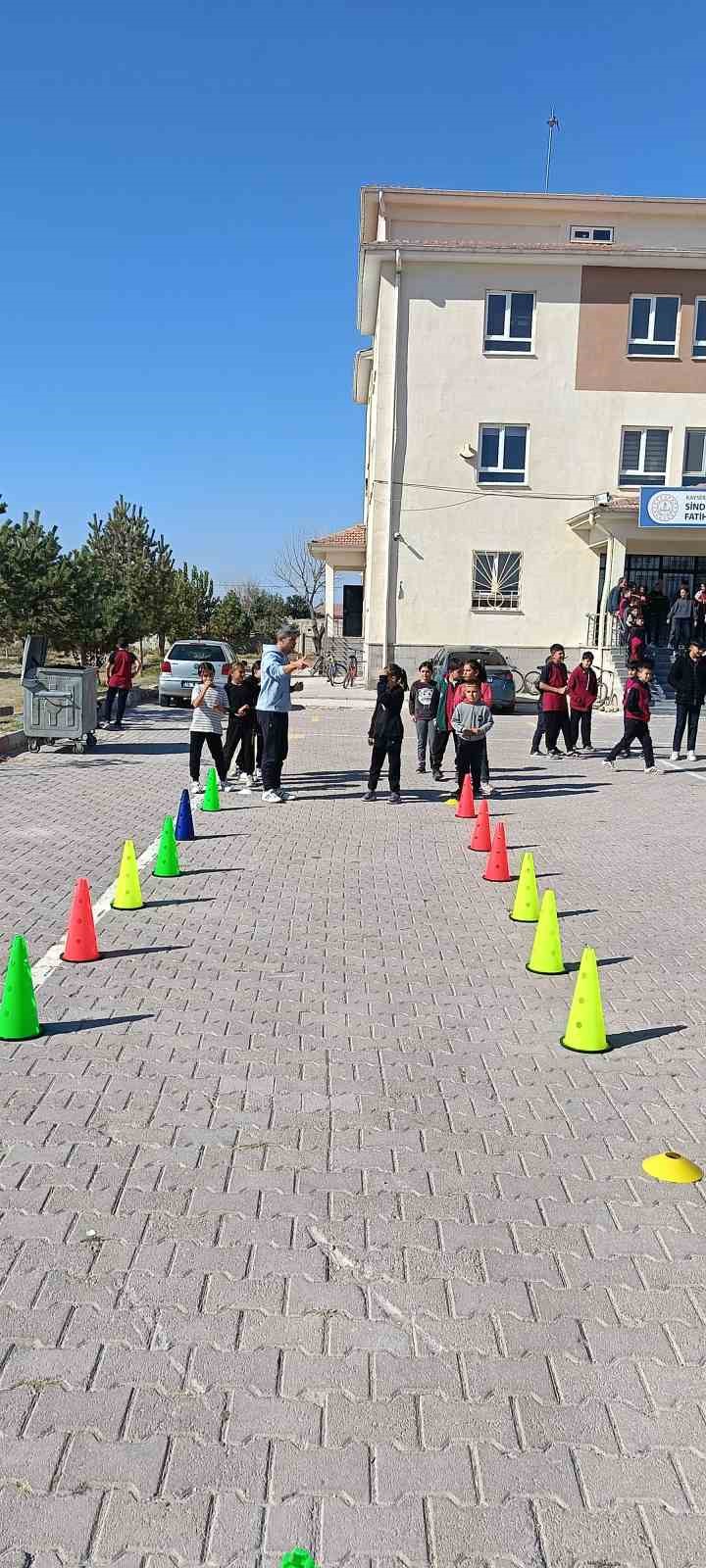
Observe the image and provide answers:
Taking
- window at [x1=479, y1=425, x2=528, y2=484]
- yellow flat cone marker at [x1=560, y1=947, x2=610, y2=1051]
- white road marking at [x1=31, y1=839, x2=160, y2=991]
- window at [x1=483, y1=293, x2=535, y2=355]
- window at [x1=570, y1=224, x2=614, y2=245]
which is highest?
window at [x1=570, y1=224, x2=614, y2=245]

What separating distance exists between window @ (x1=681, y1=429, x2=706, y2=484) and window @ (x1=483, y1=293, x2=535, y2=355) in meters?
5.09

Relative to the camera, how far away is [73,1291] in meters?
3.52

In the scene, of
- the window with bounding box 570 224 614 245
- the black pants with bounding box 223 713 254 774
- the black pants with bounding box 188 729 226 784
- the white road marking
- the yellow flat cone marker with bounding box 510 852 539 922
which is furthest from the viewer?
the window with bounding box 570 224 614 245

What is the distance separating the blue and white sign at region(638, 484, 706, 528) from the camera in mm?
28359

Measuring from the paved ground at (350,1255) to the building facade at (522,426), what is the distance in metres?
25.3

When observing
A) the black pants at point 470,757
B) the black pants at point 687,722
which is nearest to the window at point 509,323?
the black pants at point 687,722

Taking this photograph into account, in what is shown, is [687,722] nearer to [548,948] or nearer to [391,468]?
[548,948]

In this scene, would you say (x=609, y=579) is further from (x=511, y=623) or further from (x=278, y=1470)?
(x=278, y=1470)

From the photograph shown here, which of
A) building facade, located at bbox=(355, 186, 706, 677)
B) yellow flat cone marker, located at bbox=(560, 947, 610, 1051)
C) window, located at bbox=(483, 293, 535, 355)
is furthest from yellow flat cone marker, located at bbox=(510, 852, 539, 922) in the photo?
window, located at bbox=(483, 293, 535, 355)

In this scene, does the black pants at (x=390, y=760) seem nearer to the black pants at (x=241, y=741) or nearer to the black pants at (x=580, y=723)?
the black pants at (x=241, y=741)

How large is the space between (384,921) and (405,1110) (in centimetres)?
332

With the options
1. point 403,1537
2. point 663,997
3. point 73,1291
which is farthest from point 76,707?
point 403,1537

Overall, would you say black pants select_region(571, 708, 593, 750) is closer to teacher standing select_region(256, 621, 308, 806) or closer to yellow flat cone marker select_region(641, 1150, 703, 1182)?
teacher standing select_region(256, 621, 308, 806)

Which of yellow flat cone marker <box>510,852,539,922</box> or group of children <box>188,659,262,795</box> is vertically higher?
group of children <box>188,659,262,795</box>
